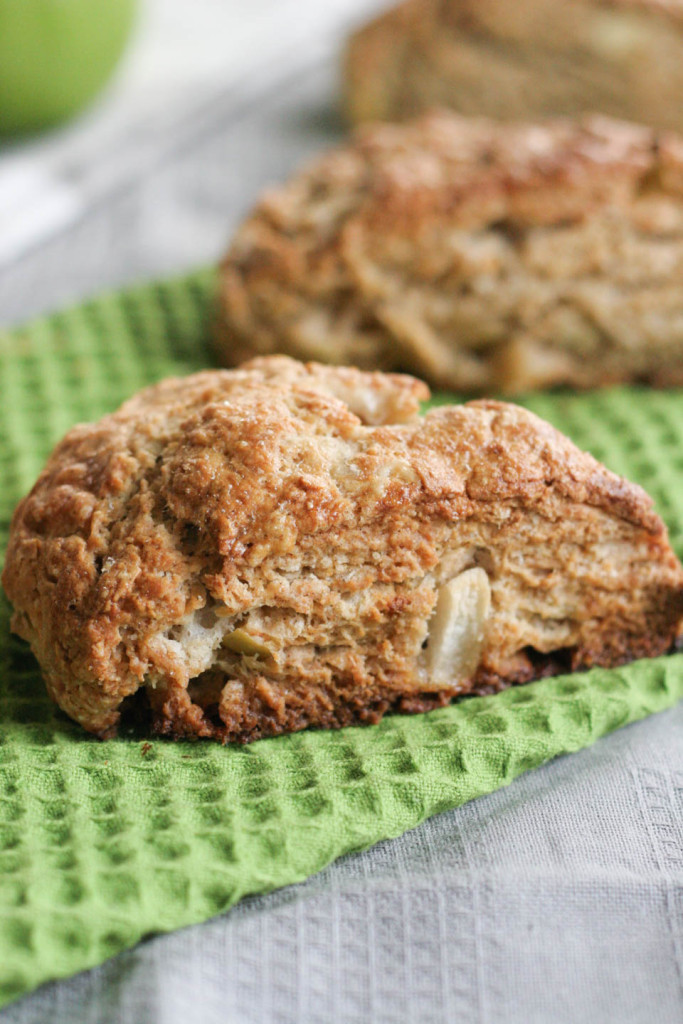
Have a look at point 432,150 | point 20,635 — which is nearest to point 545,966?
point 20,635

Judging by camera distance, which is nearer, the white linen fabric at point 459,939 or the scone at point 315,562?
the white linen fabric at point 459,939

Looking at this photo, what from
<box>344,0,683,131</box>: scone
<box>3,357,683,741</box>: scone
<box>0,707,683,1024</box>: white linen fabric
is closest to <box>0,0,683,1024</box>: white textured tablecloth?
<box>0,707,683,1024</box>: white linen fabric

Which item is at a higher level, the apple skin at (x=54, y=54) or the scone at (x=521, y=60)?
the apple skin at (x=54, y=54)

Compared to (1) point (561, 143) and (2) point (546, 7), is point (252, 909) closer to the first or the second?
(1) point (561, 143)

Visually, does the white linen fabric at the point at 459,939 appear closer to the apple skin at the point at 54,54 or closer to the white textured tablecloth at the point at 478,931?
the white textured tablecloth at the point at 478,931

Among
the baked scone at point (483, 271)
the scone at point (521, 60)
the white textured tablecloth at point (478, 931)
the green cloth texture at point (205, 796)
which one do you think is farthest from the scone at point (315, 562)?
the scone at point (521, 60)

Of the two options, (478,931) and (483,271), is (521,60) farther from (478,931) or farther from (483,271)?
(478,931)
